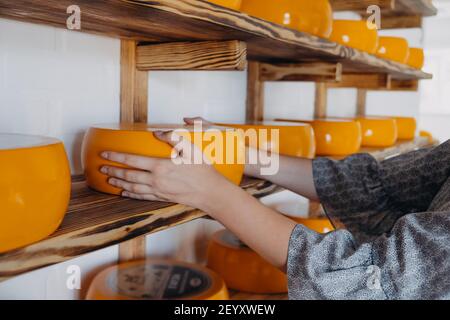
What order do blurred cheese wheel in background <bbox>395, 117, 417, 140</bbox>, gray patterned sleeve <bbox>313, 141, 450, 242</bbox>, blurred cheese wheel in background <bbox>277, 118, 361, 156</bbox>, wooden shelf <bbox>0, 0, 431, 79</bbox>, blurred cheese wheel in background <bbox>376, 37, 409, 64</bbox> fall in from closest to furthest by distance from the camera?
wooden shelf <bbox>0, 0, 431, 79</bbox> < gray patterned sleeve <bbox>313, 141, 450, 242</bbox> < blurred cheese wheel in background <bbox>277, 118, 361, 156</bbox> < blurred cheese wheel in background <bbox>376, 37, 409, 64</bbox> < blurred cheese wheel in background <bbox>395, 117, 417, 140</bbox>

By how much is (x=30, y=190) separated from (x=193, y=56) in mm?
452

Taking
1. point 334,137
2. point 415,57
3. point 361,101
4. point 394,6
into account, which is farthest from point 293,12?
point 361,101

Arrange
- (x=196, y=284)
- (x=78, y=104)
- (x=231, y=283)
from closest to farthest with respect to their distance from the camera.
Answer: (x=78, y=104)
(x=196, y=284)
(x=231, y=283)

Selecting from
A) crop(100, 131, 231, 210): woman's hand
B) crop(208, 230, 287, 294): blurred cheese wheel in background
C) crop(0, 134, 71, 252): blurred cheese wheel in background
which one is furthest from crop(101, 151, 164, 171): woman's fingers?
crop(208, 230, 287, 294): blurred cheese wheel in background

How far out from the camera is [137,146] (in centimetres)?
69

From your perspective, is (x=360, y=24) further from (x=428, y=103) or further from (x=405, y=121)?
(x=428, y=103)

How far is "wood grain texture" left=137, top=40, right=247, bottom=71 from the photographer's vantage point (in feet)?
2.64

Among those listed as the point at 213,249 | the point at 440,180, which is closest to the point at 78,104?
the point at 213,249

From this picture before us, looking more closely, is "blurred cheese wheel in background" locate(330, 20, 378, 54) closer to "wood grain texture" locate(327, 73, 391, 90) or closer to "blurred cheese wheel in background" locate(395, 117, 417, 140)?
"wood grain texture" locate(327, 73, 391, 90)

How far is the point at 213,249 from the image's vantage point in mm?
1216

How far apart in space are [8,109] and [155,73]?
0.35 metres

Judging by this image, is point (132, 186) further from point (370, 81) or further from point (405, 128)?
point (405, 128)

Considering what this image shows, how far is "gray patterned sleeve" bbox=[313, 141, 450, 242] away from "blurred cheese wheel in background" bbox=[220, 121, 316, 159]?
0.05m
